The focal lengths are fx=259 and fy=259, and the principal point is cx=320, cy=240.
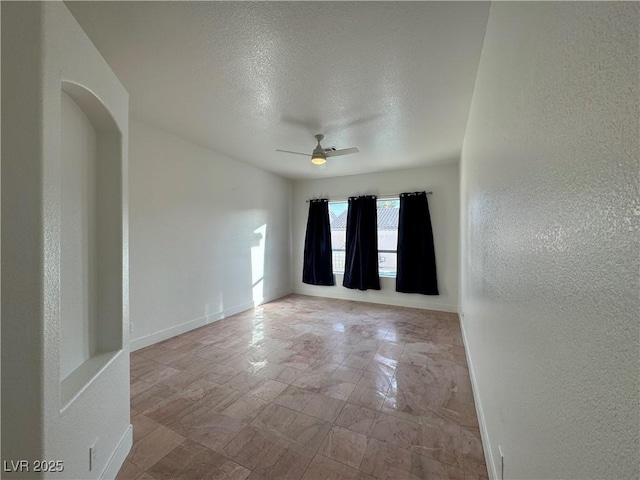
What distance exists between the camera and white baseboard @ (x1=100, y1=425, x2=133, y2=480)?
1354 mm

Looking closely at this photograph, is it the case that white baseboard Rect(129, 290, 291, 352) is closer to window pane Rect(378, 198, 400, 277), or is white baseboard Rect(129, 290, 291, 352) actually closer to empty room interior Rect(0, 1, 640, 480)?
empty room interior Rect(0, 1, 640, 480)

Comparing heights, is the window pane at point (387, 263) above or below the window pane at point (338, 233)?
below

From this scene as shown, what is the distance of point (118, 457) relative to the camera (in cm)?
147

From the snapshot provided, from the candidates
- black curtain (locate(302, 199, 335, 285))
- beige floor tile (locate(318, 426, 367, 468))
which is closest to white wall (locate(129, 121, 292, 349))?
black curtain (locate(302, 199, 335, 285))

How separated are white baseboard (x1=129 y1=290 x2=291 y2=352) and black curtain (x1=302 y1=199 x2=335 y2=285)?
1.39m

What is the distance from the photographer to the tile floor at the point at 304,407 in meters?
1.50

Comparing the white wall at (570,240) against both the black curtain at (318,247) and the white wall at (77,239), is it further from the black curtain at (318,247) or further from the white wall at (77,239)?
the black curtain at (318,247)

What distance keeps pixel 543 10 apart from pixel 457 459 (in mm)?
2129

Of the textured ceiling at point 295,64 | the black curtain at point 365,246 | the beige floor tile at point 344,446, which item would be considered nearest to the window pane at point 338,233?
the black curtain at point 365,246

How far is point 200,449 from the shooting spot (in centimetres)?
160

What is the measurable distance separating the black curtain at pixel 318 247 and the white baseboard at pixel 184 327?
1.39m

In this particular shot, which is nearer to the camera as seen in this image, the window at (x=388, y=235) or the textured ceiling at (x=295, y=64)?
the textured ceiling at (x=295, y=64)

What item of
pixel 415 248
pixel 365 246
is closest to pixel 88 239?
pixel 365 246

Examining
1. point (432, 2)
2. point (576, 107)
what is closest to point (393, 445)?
point (576, 107)
